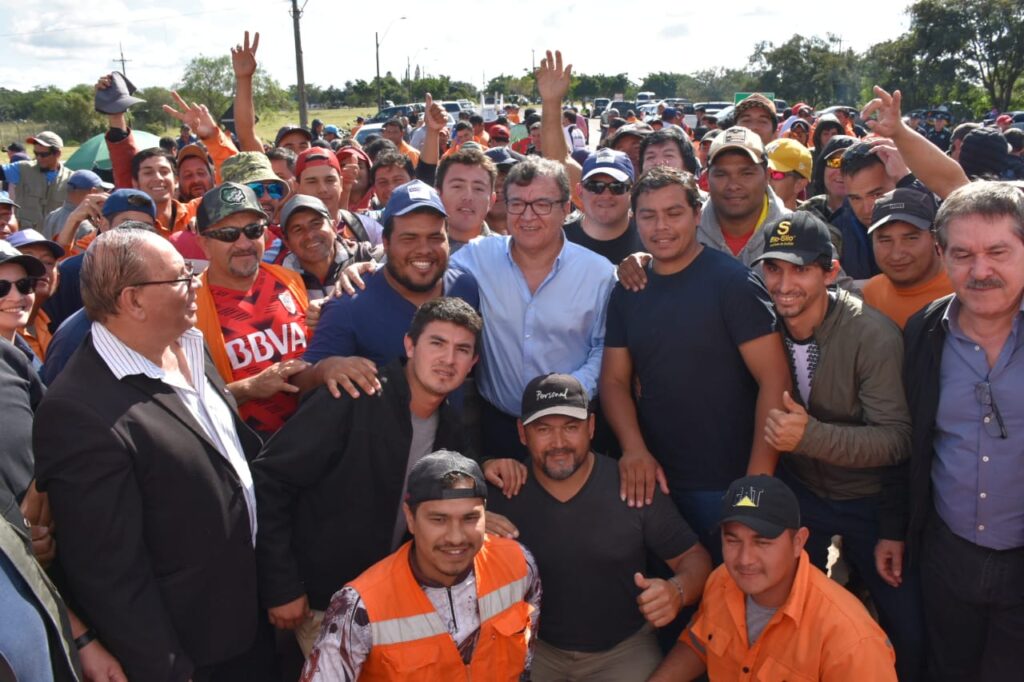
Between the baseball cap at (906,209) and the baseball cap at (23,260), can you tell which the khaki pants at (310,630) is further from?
the baseball cap at (906,209)

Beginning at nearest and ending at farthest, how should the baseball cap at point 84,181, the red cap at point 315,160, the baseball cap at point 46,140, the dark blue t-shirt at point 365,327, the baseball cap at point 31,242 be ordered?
1. the dark blue t-shirt at point 365,327
2. the baseball cap at point 31,242
3. the red cap at point 315,160
4. the baseball cap at point 84,181
5. the baseball cap at point 46,140

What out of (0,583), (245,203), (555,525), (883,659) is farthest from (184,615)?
(883,659)

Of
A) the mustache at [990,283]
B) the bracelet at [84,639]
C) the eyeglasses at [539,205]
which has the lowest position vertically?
the bracelet at [84,639]

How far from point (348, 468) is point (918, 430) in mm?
2478

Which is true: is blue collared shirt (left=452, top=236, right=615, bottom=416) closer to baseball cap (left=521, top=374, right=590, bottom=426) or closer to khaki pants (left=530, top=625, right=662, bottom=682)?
baseball cap (left=521, top=374, right=590, bottom=426)

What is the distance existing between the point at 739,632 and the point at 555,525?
934 millimetres

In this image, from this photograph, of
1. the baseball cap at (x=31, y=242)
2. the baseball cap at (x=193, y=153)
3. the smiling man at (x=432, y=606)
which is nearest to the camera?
the smiling man at (x=432, y=606)

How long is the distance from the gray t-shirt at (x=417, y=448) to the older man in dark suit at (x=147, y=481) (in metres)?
0.67

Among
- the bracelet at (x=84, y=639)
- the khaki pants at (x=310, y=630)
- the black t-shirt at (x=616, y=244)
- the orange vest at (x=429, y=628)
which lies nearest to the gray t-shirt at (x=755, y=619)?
the orange vest at (x=429, y=628)

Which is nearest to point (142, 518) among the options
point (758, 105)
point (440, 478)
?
point (440, 478)

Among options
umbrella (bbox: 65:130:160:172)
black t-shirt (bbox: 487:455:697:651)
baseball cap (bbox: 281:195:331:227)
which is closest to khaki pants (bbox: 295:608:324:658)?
black t-shirt (bbox: 487:455:697:651)

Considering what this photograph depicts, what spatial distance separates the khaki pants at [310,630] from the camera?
11.8 ft

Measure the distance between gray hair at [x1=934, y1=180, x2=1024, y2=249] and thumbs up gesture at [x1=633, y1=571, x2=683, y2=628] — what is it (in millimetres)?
1910

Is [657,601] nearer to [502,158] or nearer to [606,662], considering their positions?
[606,662]
